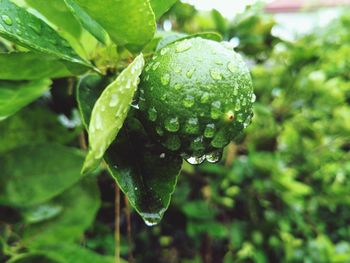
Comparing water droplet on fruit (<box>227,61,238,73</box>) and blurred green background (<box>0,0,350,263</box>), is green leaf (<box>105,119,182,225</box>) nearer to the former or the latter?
water droplet on fruit (<box>227,61,238,73</box>)

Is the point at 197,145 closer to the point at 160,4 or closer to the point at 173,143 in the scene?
the point at 173,143

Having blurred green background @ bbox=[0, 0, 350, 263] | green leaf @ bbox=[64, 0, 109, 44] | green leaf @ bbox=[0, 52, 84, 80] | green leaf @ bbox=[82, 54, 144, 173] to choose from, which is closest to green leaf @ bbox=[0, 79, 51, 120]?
green leaf @ bbox=[0, 52, 84, 80]

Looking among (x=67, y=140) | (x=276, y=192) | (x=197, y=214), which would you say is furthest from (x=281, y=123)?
(x=67, y=140)

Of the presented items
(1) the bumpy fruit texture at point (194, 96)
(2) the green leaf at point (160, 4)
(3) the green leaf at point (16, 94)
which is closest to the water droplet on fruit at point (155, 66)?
(1) the bumpy fruit texture at point (194, 96)

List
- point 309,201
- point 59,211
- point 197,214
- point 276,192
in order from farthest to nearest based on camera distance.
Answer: point 309,201, point 276,192, point 197,214, point 59,211

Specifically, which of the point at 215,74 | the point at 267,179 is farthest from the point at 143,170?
the point at 267,179

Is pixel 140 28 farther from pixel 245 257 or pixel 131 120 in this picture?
pixel 245 257
